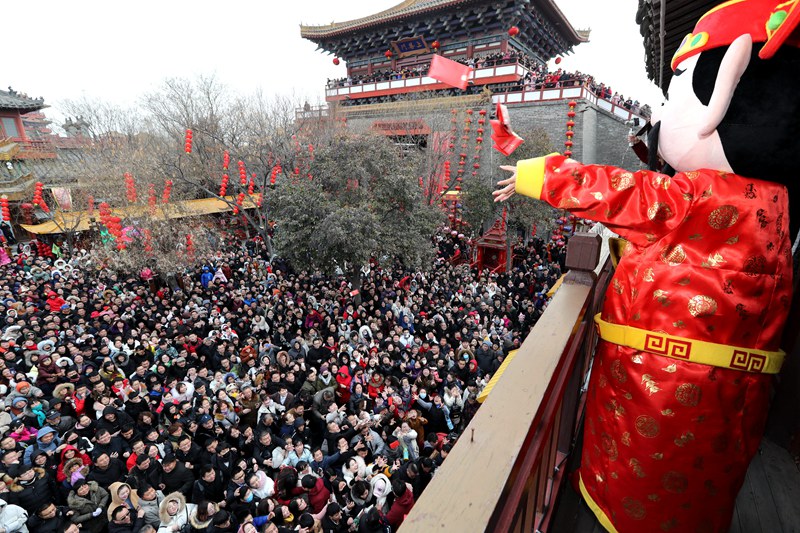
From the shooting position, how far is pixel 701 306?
5.86 feet

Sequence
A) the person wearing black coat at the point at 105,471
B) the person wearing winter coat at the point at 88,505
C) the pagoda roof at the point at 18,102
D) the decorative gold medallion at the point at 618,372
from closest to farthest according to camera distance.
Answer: the decorative gold medallion at the point at 618,372 → the person wearing winter coat at the point at 88,505 → the person wearing black coat at the point at 105,471 → the pagoda roof at the point at 18,102

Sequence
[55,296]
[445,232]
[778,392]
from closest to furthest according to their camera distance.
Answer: [778,392] < [55,296] < [445,232]

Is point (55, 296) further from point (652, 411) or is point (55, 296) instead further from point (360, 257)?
point (652, 411)

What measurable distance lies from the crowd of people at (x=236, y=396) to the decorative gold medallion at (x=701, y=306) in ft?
10.9

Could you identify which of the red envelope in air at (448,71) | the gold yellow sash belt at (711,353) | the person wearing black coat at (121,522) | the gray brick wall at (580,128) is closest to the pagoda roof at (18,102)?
the gray brick wall at (580,128)

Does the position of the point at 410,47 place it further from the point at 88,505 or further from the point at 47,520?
the point at 47,520

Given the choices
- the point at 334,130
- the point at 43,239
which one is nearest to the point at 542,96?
the point at 334,130

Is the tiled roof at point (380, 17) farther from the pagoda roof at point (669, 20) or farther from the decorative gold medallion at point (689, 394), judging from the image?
the decorative gold medallion at point (689, 394)

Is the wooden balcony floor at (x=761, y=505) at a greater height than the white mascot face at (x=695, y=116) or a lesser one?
lesser

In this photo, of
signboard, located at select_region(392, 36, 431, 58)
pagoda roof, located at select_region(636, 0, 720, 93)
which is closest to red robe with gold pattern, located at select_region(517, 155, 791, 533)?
pagoda roof, located at select_region(636, 0, 720, 93)

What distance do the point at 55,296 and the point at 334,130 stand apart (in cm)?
1113

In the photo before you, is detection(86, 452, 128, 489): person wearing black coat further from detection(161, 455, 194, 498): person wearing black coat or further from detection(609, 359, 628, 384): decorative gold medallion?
detection(609, 359, 628, 384): decorative gold medallion

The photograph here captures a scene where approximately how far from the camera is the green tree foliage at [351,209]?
9148mm

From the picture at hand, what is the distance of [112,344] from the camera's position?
25.5 feet
